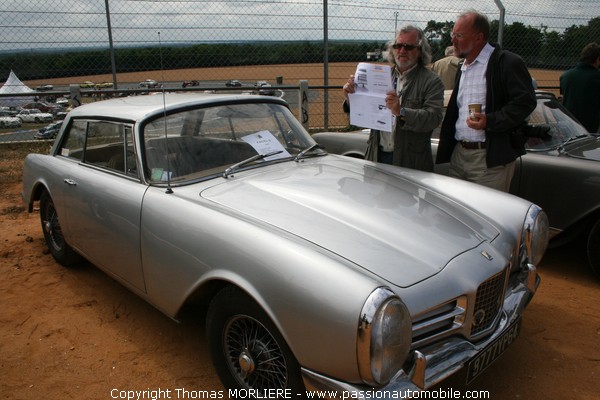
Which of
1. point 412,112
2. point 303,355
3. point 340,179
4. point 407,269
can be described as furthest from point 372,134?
point 303,355

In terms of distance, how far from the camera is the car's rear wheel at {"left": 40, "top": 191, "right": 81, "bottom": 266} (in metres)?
3.99

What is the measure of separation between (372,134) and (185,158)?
168cm

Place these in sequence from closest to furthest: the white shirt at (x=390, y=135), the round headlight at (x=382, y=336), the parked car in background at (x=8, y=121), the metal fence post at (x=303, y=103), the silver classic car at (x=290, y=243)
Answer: the round headlight at (x=382, y=336) < the silver classic car at (x=290, y=243) < the white shirt at (x=390, y=135) < the metal fence post at (x=303, y=103) < the parked car in background at (x=8, y=121)

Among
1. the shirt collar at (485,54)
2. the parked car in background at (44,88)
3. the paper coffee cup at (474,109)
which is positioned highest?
the shirt collar at (485,54)

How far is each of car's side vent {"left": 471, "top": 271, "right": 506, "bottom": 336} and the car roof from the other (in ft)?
6.74

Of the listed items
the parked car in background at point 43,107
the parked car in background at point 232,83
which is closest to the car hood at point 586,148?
the parked car in background at point 232,83

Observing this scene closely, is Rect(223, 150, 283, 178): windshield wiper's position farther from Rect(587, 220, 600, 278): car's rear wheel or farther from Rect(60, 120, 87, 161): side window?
Rect(587, 220, 600, 278): car's rear wheel

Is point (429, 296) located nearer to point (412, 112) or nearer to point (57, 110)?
point (412, 112)

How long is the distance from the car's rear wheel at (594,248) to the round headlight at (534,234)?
1242 millimetres

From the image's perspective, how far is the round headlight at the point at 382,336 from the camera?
1.75m

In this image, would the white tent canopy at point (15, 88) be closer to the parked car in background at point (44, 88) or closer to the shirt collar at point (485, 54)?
the parked car in background at point (44, 88)

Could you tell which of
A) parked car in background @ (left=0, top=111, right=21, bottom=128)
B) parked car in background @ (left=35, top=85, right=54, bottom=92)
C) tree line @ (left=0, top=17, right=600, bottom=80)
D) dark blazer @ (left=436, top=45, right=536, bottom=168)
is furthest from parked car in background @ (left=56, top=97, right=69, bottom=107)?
dark blazer @ (left=436, top=45, right=536, bottom=168)

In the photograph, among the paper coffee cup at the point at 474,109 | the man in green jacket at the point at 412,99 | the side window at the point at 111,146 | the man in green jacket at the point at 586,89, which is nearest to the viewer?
the side window at the point at 111,146

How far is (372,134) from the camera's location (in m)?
3.99
